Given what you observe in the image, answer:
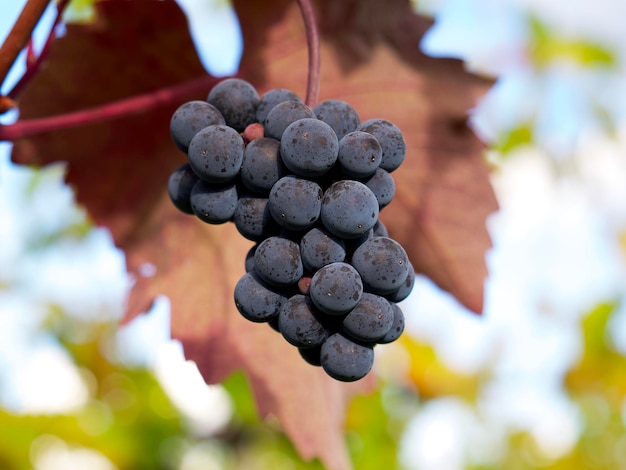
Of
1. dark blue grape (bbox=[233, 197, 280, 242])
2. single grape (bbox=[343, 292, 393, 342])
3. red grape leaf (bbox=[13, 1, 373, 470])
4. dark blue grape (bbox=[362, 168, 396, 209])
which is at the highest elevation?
dark blue grape (bbox=[362, 168, 396, 209])

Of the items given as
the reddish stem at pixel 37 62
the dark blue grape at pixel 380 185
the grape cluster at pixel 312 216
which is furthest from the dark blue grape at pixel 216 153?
the reddish stem at pixel 37 62

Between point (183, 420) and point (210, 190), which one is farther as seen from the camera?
point (183, 420)

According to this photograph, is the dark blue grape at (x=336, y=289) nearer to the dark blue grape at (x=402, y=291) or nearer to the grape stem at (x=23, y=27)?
the dark blue grape at (x=402, y=291)

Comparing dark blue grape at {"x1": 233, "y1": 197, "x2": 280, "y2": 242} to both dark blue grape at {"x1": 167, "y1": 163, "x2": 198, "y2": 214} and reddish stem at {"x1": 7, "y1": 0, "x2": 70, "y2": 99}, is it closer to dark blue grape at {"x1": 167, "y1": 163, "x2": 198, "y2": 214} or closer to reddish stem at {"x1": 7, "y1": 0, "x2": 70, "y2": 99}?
dark blue grape at {"x1": 167, "y1": 163, "x2": 198, "y2": 214}

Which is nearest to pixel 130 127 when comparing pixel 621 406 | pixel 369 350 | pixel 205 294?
pixel 205 294

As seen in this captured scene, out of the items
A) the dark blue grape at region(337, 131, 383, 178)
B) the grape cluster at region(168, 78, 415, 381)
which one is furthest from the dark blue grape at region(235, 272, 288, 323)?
the dark blue grape at region(337, 131, 383, 178)

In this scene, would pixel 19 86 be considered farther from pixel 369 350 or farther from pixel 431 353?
pixel 431 353
